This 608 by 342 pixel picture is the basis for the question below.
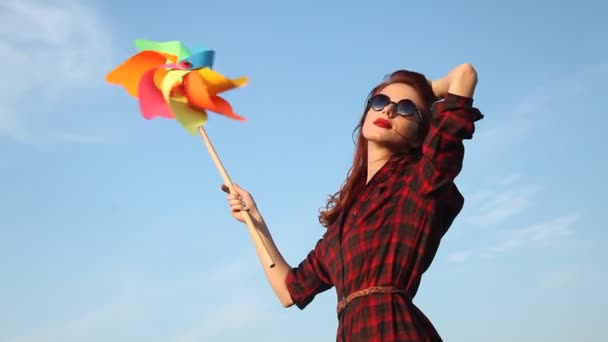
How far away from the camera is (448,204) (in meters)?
4.89

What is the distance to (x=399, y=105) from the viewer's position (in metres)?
5.18

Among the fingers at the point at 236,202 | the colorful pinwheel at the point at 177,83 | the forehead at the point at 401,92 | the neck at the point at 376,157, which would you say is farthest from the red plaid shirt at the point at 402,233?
the colorful pinwheel at the point at 177,83

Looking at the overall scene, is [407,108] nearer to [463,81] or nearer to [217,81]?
[463,81]

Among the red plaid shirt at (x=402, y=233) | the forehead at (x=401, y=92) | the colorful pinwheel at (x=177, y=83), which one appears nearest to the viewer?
the red plaid shirt at (x=402, y=233)

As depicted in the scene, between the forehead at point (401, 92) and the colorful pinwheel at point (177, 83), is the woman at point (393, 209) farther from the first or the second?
the colorful pinwheel at point (177, 83)

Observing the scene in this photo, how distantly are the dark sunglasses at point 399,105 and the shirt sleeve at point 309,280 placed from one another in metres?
1.01

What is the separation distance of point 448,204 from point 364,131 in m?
0.79

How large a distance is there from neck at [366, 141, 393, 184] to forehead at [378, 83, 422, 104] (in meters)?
0.34

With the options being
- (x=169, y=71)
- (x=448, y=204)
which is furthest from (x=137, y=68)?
(x=448, y=204)

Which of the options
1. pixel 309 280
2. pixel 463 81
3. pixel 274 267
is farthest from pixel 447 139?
pixel 274 267

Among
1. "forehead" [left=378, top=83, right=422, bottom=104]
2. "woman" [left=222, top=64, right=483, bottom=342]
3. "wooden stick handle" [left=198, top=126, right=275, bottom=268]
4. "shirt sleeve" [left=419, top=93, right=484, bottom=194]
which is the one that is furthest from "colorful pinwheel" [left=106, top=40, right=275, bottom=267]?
"shirt sleeve" [left=419, top=93, right=484, bottom=194]

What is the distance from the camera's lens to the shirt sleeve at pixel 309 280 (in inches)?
219

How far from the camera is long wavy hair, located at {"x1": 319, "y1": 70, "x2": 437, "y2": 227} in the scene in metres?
5.32

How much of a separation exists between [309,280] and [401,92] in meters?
1.44
